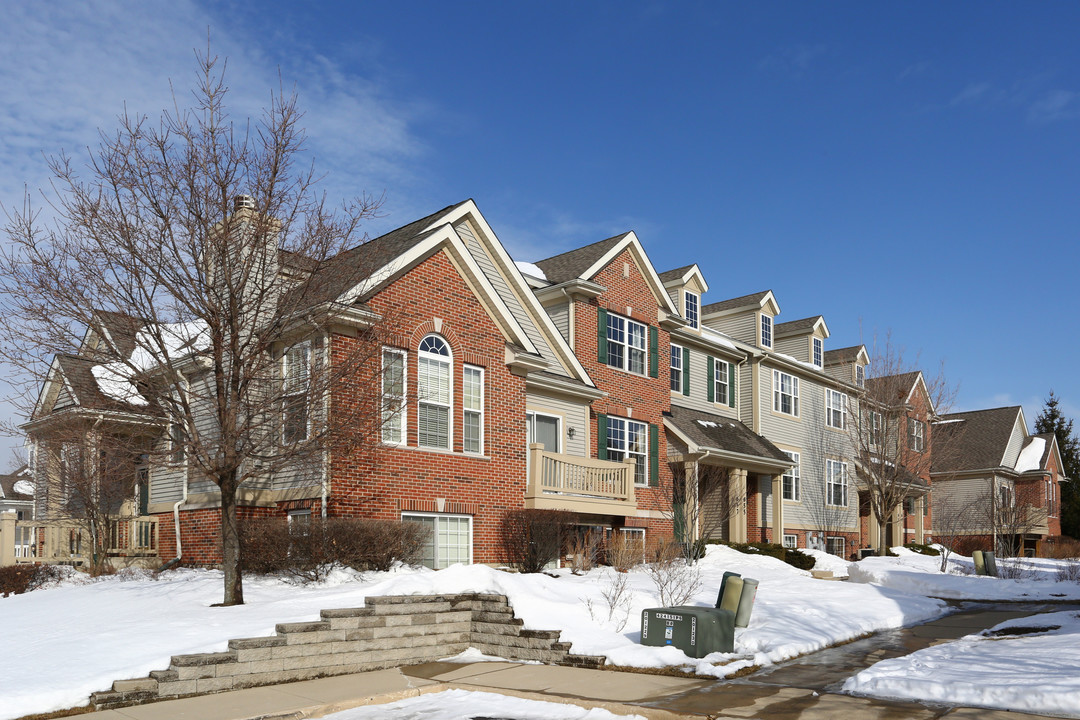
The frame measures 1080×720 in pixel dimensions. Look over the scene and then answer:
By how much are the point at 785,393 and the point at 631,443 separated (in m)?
11.0

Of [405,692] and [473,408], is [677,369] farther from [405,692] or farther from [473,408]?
[405,692]

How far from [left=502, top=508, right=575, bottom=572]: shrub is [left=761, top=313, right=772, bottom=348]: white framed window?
17.5 meters

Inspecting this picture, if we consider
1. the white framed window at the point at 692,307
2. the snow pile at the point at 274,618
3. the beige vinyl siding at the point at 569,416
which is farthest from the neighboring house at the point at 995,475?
the snow pile at the point at 274,618

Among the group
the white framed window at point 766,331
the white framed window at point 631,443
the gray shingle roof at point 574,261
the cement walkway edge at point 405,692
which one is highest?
the gray shingle roof at point 574,261

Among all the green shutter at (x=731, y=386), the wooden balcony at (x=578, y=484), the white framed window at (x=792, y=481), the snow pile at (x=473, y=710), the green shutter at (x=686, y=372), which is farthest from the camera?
the white framed window at (x=792, y=481)

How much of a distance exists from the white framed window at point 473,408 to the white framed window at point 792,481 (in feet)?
56.3

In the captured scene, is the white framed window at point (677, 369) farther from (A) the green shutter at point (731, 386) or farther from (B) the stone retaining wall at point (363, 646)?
(B) the stone retaining wall at point (363, 646)

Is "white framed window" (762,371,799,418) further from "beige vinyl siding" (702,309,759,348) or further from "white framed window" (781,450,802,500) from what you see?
"white framed window" (781,450,802,500)

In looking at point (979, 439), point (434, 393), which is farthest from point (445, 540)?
point (979, 439)

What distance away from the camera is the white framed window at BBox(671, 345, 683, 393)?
98.1 ft

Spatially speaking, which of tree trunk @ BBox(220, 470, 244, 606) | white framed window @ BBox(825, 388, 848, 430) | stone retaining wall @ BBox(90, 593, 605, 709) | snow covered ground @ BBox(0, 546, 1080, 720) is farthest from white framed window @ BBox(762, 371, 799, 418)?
tree trunk @ BBox(220, 470, 244, 606)

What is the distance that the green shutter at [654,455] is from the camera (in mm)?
26737

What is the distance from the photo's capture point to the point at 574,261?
26.5 m

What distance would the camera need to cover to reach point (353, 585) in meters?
14.1
